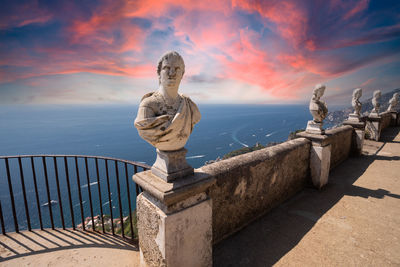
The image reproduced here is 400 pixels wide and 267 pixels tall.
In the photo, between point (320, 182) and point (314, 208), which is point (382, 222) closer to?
point (314, 208)

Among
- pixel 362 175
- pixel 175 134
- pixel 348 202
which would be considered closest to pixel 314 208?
pixel 348 202

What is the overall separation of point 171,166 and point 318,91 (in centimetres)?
378

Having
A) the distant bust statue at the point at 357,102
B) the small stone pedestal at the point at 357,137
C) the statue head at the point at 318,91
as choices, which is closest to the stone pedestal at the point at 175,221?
the statue head at the point at 318,91

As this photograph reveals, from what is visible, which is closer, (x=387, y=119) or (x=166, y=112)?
(x=166, y=112)

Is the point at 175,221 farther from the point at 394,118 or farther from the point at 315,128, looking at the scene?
the point at 394,118

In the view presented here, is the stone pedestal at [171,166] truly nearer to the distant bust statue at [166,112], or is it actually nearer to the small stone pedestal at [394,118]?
the distant bust statue at [166,112]

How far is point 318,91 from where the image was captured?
4082 millimetres

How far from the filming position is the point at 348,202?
374 cm

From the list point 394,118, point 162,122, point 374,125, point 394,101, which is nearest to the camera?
point 162,122

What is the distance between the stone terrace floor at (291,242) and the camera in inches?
93.8

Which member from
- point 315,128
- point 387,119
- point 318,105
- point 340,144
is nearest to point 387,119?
point 387,119

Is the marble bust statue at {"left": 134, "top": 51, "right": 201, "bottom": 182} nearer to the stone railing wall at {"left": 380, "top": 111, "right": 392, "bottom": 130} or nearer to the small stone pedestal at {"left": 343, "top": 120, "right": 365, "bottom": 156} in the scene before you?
the small stone pedestal at {"left": 343, "top": 120, "right": 365, "bottom": 156}

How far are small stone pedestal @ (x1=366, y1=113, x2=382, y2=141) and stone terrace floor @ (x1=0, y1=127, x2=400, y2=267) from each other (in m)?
6.24

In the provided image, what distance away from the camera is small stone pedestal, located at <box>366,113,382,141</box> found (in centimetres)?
852
